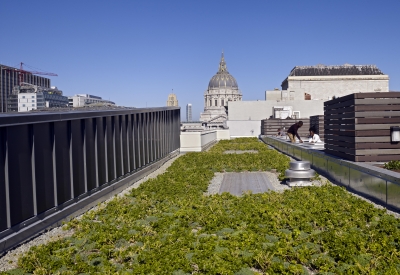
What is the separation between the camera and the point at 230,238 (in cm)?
686

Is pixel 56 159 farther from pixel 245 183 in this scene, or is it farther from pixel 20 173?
pixel 245 183

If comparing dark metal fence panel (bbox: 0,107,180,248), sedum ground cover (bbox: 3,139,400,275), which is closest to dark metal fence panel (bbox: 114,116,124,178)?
dark metal fence panel (bbox: 0,107,180,248)

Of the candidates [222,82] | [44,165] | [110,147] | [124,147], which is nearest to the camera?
[44,165]

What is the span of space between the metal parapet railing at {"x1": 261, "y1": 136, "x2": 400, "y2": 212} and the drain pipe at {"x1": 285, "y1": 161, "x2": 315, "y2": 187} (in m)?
0.97

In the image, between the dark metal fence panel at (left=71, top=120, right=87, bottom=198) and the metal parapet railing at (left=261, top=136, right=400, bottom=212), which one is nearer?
the metal parapet railing at (left=261, top=136, right=400, bottom=212)

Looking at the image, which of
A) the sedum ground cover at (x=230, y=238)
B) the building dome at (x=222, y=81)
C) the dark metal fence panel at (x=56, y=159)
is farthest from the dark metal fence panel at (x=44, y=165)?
the building dome at (x=222, y=81)

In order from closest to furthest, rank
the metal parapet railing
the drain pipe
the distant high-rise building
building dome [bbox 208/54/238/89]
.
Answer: the metal parapet railing < the drain pipe < the distant high-rise building < building dome [bbox 208/54/238/89]

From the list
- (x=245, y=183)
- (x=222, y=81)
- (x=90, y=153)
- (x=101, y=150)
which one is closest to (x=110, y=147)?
(x=101, y=150)

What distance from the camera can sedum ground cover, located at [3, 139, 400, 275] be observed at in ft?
18.6

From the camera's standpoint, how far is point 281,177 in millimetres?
13727

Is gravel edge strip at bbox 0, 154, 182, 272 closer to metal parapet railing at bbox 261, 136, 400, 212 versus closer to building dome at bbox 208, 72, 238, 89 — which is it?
metal parapet railing at bbox 261, 136, 400, 212

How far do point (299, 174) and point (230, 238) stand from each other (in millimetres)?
5845

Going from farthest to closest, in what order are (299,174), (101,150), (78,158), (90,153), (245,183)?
(245,183)
(299,174)
(101,150)
(90,153)
(78,158)

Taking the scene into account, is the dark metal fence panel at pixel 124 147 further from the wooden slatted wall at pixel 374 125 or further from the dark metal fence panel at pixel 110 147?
the wooden slatted wall at pixel 374 125
